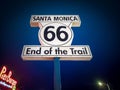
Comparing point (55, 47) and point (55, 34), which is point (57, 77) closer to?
point (55, 47)

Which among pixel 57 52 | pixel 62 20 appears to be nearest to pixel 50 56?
pixel 57 52

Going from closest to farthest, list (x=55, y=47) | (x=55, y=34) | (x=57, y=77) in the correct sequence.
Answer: (x=57, y=77) < (x=55, y=47) < (x=55, y=34)

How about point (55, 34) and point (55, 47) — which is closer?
point (55, 47)

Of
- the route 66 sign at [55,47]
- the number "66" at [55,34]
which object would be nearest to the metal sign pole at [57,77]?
the route 66 sign at [55,47]

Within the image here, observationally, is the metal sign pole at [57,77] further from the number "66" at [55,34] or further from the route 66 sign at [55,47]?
the number "66" at [55,34]

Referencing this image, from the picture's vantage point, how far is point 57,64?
457 centimetres

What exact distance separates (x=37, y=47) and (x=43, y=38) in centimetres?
27

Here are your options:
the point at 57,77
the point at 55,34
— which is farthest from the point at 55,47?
the point at 57,77

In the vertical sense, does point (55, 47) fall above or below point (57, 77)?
above

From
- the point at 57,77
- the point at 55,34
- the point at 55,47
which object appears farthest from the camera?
the point at 55,34

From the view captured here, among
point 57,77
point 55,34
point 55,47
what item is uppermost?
point 55,34

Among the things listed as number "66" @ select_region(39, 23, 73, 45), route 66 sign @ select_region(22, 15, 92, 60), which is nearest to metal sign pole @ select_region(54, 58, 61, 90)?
route 66 sign @ select_region(22, 15, 92, 60)

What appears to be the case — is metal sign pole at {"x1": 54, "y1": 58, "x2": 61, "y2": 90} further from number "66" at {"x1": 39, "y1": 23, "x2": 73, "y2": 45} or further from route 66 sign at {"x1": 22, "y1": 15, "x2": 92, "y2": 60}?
number "66" at {"x1": 39, "y1": 23, "x2": 73, "y2": 45}

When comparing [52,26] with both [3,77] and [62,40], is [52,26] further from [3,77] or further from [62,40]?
[3,77]
